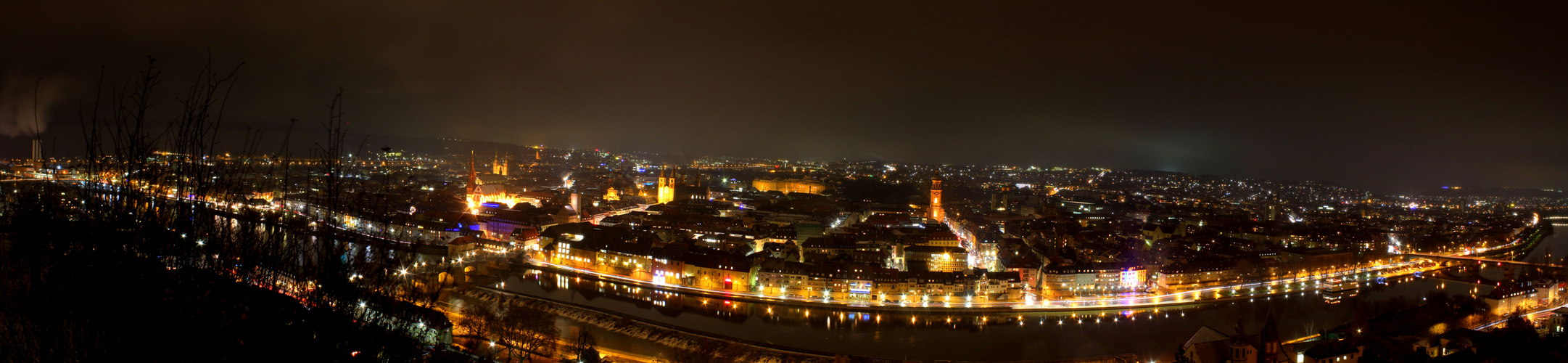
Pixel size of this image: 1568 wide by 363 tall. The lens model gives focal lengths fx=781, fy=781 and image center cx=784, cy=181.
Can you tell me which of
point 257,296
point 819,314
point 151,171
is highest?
point 151,171

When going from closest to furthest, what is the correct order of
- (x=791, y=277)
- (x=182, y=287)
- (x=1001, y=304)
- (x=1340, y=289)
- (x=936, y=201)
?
(x=182, y=287) → (x=1001, y=304) → (x=791, y=277) → (x=1340, y=289) → (x=936, y=201)

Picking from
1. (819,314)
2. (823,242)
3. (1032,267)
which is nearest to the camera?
(819,314)

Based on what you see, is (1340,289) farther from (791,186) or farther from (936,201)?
(791,186)

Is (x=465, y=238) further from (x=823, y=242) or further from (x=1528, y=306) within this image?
(x=1528, y=306)

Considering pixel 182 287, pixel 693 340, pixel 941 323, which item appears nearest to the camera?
pixel 182 287

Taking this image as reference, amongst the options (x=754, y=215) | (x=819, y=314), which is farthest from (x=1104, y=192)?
(x=819, y=314)

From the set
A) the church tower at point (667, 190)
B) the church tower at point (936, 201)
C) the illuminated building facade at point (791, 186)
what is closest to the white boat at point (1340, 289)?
the church tower at point (936, 201)

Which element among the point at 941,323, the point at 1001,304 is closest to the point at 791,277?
the point at 941,323

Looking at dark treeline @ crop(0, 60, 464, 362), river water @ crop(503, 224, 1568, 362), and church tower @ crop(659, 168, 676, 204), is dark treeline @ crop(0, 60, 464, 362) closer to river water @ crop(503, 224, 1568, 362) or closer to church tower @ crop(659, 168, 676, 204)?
river water @ crop(503, 224, 1568, 362)
